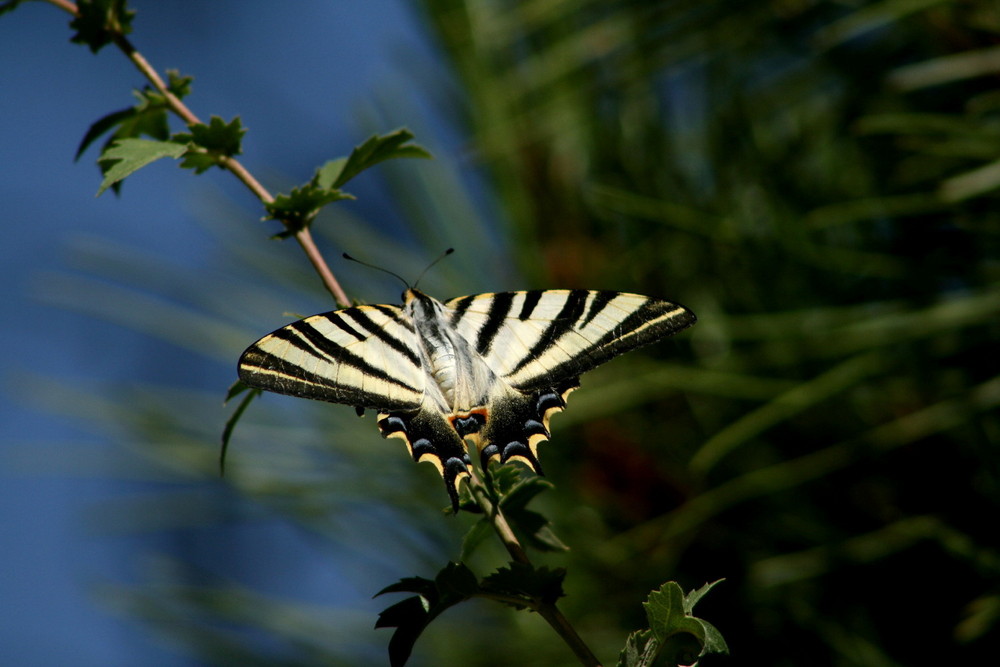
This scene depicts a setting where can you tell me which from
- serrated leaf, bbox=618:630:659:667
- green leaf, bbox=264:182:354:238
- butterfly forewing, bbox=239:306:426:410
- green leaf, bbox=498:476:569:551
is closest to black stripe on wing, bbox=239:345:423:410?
butterfly forewing, bbox=239:306:426:410

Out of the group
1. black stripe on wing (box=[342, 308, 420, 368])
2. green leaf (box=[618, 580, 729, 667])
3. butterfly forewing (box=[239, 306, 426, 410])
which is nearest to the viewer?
green leaf (box=[618, 580, 729, 667])

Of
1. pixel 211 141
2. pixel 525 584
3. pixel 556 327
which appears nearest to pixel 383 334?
pixel 556 327

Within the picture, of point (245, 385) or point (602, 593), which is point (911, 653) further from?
point (245, 385)

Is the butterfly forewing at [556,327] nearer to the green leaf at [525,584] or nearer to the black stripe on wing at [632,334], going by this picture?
the black stripe on wing at [632,334]

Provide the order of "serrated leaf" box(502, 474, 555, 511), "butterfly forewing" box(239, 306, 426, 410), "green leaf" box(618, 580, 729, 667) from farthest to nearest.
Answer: "butterfly forewing" box(239, 306, 426, 410)
"serrated leaf" box(502, 474, 555, 511)
"green leaf" box(618, 580, 729, 667)

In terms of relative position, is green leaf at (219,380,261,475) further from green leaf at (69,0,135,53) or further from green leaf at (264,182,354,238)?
green leaf at (69,0,135,53)

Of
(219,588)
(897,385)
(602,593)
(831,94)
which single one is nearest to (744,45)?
(831,94)
